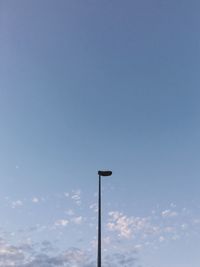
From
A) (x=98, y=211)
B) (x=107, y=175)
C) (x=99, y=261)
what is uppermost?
(x=107, y=175)

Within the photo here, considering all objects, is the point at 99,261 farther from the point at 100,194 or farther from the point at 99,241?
the point at 100,194

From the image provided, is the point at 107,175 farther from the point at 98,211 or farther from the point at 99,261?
the point at 99,261

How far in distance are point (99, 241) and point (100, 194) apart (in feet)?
9.06

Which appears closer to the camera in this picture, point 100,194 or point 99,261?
point 99,261

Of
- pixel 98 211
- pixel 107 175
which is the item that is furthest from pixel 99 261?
pixel 107 175

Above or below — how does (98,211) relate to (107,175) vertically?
below

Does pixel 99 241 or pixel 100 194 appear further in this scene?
pixel 100 194

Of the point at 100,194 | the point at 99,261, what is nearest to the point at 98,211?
the point at 100,194

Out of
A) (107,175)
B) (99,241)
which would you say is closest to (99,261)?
(99,241)

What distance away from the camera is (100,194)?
26078 mm

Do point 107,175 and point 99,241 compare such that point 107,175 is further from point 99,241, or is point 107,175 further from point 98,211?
point 99,241

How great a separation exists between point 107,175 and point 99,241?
387 cm

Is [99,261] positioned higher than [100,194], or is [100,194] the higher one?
[100,194]

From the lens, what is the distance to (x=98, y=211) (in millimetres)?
25609
